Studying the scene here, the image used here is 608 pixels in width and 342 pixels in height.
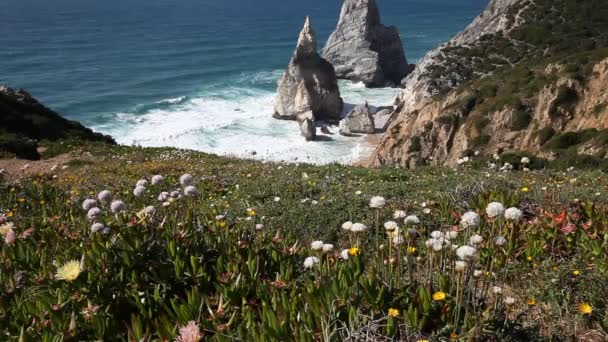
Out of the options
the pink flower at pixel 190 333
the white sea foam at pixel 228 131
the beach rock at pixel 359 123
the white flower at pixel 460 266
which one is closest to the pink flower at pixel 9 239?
the pink flower at pixel 190 333

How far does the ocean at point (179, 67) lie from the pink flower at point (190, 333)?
1435 cm

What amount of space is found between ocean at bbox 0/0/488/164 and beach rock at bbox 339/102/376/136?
5.00ft

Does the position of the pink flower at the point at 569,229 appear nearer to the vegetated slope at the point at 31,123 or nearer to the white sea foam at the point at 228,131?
the vegetated slope at the point at 31,123

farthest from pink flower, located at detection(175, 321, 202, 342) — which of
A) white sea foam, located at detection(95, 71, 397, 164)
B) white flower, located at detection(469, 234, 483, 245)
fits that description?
white sea foam, located at detection(95, 71, 397, 164)

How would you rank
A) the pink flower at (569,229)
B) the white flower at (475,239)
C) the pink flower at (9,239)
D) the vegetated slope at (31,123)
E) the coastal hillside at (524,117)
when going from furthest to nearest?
the vegetated slope at (31,123) → the coastal hillside at (524,117) → the pink flower at (569,229) → the pink flower at (9,239) → the white flower at (475,239)

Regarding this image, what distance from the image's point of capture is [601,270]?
4.17 meters

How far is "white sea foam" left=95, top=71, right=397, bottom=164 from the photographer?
2008 inches

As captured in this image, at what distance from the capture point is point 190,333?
2869 mm

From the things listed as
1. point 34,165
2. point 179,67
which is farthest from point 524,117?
point 179,67

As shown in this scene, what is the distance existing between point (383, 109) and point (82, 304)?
196ft

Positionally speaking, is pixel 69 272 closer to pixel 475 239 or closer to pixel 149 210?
pixel 149 210

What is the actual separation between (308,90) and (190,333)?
63184 millimetres

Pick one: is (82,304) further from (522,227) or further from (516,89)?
(516,89)

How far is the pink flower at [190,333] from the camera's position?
9.36 ft
